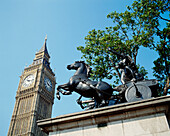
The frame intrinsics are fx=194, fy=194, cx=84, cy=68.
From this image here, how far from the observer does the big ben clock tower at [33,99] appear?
211 ft

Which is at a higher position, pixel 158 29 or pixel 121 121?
pixel 158 29

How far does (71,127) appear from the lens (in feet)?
16.8

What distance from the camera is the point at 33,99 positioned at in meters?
67.9

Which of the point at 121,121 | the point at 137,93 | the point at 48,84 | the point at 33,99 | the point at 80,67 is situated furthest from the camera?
the point at 48,84

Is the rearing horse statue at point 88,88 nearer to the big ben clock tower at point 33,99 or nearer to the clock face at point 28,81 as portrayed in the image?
the big ben clock tower at point 33,99

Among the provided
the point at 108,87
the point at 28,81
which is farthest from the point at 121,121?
the point at 28,81

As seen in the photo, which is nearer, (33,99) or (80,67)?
(80,67)

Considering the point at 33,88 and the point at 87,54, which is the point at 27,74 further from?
the point at 87,54

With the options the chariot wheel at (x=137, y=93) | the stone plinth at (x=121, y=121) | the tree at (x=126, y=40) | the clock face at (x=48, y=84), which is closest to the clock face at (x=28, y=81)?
the clock face at (x=48, y=84)

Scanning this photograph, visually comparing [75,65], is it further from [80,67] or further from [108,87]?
[108,87]

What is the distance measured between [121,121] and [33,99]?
66.6 m

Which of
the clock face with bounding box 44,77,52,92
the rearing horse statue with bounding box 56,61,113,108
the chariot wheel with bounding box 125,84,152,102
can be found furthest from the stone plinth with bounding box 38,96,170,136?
the clock face with bounding box 44,77,52,92

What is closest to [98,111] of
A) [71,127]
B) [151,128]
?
[71,127]

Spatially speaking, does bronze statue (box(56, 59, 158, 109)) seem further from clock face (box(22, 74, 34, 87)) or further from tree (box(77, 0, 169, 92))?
clock face (box(22, 74, 34, 87))
